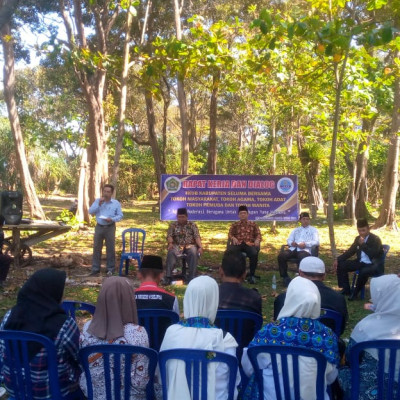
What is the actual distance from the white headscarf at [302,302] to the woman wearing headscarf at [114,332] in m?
0.91

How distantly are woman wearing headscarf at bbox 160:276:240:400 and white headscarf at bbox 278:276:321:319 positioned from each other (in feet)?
1.33

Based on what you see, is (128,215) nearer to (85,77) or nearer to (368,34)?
(85,77)

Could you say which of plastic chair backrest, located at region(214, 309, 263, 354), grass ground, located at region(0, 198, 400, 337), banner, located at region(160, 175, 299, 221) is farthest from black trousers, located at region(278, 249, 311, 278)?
plastic chair backrest, located at region(214, 309, 263, 354)

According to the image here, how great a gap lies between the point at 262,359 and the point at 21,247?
7.56 meters

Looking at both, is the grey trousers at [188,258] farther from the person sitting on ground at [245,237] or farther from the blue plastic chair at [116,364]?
the blue plastic chair at [116,364]

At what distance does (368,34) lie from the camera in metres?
5.27

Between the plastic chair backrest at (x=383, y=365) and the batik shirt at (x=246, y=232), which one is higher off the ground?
the batik shirt at (x=246, y=232)

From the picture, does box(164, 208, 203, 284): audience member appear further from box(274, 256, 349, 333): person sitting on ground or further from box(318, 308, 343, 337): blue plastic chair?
box(318, 308, 343, 337): blue plastic chair

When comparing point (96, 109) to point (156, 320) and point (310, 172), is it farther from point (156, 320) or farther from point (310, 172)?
point (156, 320)

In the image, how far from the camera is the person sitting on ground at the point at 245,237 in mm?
8531

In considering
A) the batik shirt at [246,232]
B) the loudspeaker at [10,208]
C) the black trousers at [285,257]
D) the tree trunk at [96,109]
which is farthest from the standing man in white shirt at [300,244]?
the tree trunk at [96,109]

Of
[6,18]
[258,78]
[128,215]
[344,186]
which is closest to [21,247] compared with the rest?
[6,18]

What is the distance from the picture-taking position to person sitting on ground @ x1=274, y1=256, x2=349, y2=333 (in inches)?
158

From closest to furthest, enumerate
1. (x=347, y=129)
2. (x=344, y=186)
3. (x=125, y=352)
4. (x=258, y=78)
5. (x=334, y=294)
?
(x=125, y=352) < (x=334, y=294) < (x=347, y=129) < (x=258, y=78) < (x=344, y=186)
